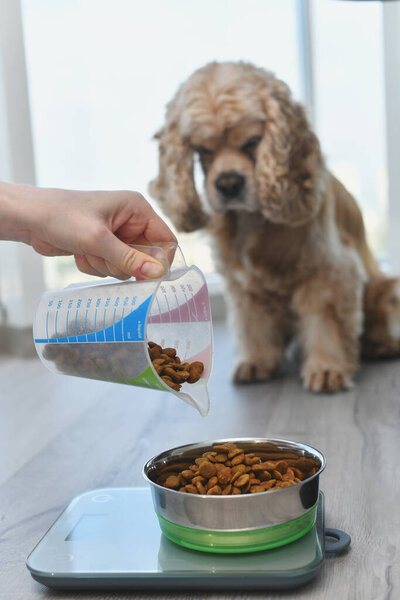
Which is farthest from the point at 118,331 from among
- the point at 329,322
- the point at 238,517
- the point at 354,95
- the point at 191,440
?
the point at 354,95

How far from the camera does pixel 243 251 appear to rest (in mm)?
2123

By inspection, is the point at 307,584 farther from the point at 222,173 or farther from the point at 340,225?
the point at 340,225

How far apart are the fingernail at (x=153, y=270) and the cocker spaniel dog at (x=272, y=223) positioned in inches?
36.8

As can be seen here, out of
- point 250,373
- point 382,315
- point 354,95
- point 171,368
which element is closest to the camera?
point 171,368

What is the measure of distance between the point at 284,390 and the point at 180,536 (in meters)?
1.09

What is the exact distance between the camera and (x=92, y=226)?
3.58 feet

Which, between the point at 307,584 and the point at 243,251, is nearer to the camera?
the point at 307,584

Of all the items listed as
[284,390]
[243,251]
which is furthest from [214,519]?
[243,251]

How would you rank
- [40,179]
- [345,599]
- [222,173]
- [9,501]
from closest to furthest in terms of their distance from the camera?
[345,599] < [9,501] < [222,173] < [40,179]

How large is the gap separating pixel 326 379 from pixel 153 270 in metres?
1.12

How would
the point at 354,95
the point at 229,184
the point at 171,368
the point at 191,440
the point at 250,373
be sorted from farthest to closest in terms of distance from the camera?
1. the point at 354,95
2. the point at 250,373
3. the point at 229,184
4. the point at 191,440
5. the point at 171,368

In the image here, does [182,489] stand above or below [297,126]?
below

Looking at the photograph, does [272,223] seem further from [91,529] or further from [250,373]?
[91,529]

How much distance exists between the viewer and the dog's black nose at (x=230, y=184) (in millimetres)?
1908
